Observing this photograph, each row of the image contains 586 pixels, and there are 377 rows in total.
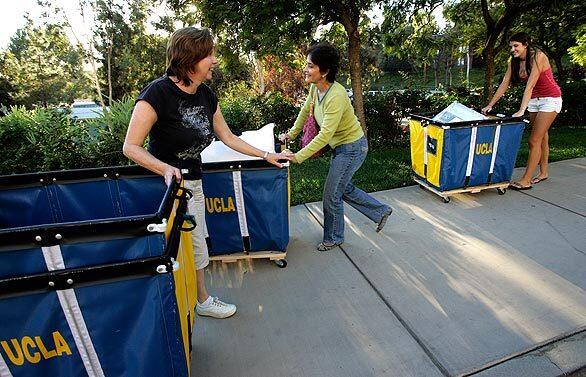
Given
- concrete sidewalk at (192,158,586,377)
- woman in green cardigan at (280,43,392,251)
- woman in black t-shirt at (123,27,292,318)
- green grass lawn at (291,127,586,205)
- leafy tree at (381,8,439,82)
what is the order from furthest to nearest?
leafy tree at (381,8,439,82) → green grass lawn at (291,127,586,205) → woman in green cardigan at (280,43,392,251) → concrete sidewalk at (192,158,586,377) → woman in black t-shirt at (123,27,292,318)

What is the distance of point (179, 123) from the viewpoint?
2.04 m

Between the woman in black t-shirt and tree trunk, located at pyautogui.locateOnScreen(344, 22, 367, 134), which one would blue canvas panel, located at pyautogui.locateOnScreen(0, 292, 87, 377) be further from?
tree trunk, located at pyautogui.locateOnScreen(344, 22, 367, 134)

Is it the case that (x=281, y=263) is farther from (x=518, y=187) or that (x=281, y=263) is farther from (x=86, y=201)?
(x=518, y=187)

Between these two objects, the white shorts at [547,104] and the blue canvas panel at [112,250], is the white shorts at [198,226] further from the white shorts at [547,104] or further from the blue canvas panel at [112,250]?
the white shorts at [547,104]

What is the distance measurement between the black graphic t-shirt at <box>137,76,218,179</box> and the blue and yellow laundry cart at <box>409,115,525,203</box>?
109 inches

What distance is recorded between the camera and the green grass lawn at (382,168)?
4.89 m

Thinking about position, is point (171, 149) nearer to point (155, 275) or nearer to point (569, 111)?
point (155, 275)

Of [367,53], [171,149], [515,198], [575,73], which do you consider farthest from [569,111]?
[367,53]

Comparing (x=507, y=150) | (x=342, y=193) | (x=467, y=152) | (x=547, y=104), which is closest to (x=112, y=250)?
(x=342, y=193)

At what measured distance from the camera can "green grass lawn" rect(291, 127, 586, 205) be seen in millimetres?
4895

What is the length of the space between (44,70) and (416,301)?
3336 centimetres

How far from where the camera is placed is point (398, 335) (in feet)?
7.59

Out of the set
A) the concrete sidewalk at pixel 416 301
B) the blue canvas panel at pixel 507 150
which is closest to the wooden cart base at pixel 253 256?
the concrete sidewalk at pixel 416 301

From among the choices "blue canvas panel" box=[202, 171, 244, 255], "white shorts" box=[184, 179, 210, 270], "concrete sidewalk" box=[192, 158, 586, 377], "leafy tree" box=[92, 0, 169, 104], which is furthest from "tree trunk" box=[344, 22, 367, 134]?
"leafy tree" box=[92, 0, 169, 104]
